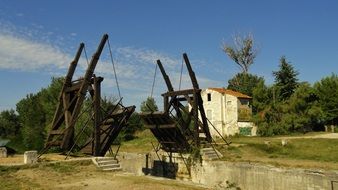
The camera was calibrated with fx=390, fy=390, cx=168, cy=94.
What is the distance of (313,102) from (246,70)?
56.8 feet

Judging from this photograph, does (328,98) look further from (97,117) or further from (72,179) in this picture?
(72,179)

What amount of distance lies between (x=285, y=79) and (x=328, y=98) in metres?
6.41

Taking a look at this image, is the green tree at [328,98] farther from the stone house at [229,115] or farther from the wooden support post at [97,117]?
the wooden support post at [97,117]

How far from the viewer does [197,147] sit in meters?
24.5

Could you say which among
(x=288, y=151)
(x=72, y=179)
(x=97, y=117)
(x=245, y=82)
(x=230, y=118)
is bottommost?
(x=72, y=179)

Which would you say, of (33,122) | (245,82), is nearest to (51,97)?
(33,122)

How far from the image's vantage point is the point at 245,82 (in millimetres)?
59969

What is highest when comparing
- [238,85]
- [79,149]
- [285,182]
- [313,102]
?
[238,85]

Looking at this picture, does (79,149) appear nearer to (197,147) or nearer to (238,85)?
(197,147)

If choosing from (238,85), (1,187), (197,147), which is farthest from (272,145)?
(238,85)

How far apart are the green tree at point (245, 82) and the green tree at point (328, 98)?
475 inches

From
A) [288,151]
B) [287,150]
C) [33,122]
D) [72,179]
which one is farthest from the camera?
[33,122]

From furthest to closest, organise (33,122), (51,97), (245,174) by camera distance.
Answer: (33,122), (51,97), (245,174)

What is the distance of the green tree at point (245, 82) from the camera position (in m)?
58.9
